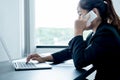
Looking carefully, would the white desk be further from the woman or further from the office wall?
the office wall

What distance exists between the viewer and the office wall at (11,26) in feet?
7.36

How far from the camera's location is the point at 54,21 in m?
2.62

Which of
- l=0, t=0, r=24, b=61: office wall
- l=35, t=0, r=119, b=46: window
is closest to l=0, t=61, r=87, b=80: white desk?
l=0, t=0, r=24, b=61: office wall

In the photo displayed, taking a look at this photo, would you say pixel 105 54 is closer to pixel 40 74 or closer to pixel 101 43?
pixel 101 43

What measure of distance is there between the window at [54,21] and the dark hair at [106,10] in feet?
3.76

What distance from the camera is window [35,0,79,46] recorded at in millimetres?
2588

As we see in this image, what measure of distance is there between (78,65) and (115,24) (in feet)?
1.04

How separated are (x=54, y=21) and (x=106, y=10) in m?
1.26

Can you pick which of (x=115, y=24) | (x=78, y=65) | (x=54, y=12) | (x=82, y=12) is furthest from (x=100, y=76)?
(x=54, y=12)

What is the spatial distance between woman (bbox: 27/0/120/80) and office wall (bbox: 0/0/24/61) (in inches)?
38.6

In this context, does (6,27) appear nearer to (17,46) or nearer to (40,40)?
(17,46)

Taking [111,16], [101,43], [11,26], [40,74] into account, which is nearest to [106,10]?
[111,16]

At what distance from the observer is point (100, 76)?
1.30 metres

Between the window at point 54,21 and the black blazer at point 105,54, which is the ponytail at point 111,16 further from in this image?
the window at point 54,21
